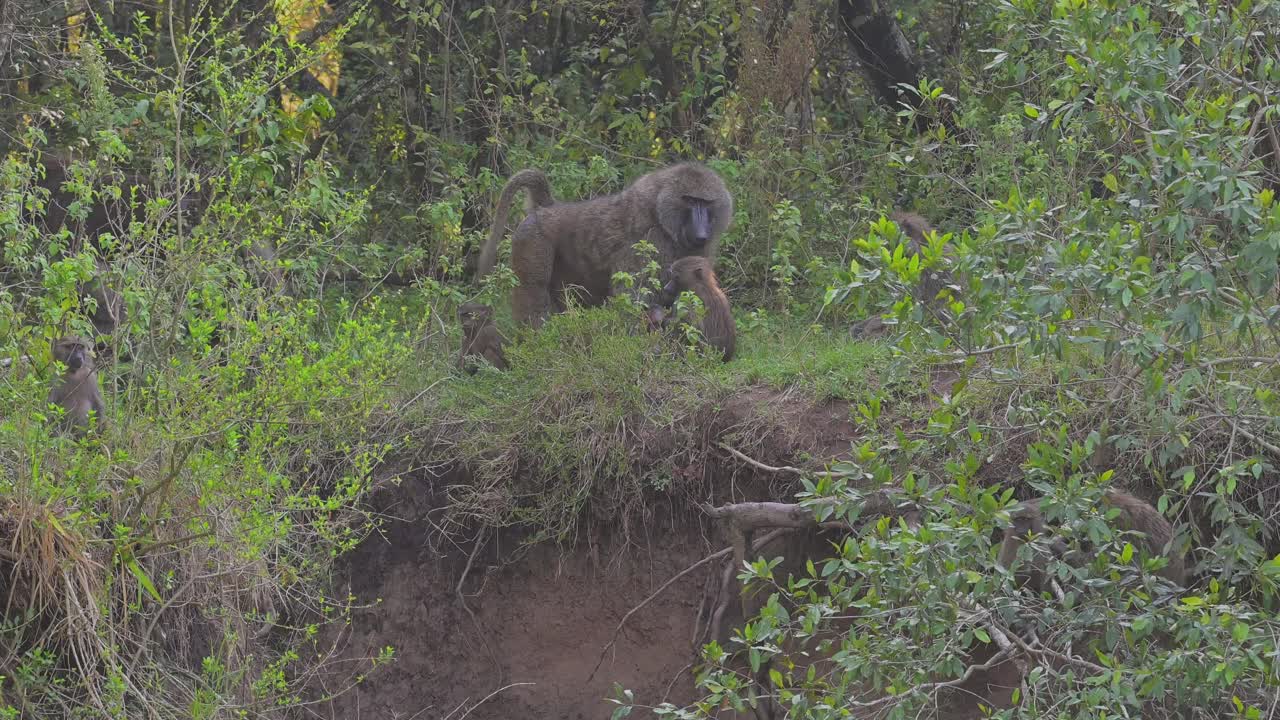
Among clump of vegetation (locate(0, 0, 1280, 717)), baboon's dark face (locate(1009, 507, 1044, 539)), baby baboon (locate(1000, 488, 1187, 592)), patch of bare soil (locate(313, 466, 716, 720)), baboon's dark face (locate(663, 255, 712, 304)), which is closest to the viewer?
clump of vegetation (locate(0, 0, 1280, 717))

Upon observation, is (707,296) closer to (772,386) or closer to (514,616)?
(772,386)

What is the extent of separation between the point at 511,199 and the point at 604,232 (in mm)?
565

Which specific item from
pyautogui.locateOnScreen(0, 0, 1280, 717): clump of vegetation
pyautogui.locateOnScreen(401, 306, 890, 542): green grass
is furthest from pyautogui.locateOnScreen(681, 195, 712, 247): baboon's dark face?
pyautogui.locateOnScreen(401, 306, 890, 542): green grass

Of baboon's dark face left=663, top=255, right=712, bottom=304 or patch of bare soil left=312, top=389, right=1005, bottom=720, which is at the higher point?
baboon's dark face left=663, top=255, right=712, bottom=304

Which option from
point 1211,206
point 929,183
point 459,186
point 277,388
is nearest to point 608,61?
point 459,186

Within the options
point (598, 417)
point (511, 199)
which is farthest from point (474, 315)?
point (598, 417)

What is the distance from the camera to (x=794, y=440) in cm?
651

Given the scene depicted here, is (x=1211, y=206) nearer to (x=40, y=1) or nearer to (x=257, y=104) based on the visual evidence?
(x=257, y=104)

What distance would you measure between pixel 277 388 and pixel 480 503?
1899 mm

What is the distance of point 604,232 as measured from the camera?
8.05 metres

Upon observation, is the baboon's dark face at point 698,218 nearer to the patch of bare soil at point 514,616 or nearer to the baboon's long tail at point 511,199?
the baboon's long tail at point 511,199

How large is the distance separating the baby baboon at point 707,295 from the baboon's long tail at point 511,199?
0.94m

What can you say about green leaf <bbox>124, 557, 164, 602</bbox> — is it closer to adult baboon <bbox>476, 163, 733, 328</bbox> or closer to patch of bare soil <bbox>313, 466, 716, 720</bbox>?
patch of bare soil <bbox>313, 466, 716, 720</bbox>

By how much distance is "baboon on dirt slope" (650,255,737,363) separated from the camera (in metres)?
7.42
